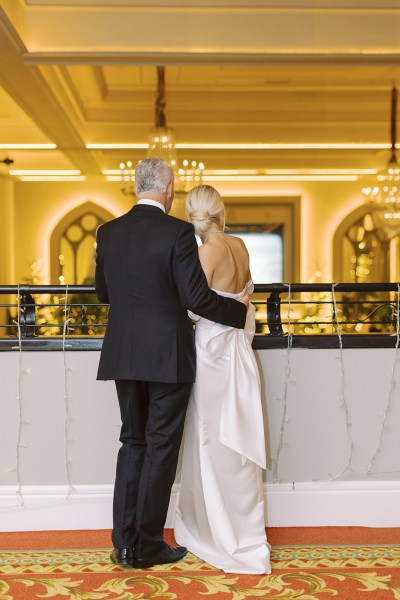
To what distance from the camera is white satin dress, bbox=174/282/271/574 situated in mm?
2775

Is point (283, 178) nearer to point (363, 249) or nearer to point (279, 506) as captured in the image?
point (363, 249)

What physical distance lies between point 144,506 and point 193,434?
346 millimetres

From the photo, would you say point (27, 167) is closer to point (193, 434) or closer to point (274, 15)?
point (274, 15)

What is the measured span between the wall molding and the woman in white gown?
1.80 feet

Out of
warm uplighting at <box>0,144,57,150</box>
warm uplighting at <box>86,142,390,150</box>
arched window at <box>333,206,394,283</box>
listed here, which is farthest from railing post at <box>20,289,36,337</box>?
arched window at <box>333,206,394,283</box>

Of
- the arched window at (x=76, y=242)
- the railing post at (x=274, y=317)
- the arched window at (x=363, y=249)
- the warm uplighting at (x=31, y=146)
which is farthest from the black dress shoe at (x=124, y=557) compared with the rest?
the arched window at (x=363, y=249)

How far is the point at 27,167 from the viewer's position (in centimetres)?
1055

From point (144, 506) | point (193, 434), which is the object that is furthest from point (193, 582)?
point (193, 434)

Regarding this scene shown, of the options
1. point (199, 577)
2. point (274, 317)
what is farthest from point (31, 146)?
point (199, 577)

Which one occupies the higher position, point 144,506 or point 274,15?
point 274,15

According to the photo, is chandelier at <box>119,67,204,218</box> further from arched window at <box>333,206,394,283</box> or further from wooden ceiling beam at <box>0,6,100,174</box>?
arched window at <box>333,206,394,283</box>

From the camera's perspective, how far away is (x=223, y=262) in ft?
9.23

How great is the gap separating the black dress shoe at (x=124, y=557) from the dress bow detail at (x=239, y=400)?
0.56m

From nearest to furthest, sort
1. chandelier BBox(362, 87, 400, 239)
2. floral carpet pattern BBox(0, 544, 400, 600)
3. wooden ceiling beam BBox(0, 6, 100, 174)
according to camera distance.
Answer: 1. floral carpet pattern BBox(0, 544, 400, 600)
2. wooden ceiling beam BBox(0, 6, 100, 174)
3. chandelier BBox(362, 87, 400, 239)
